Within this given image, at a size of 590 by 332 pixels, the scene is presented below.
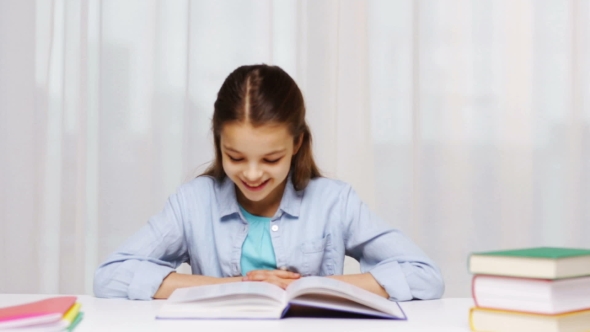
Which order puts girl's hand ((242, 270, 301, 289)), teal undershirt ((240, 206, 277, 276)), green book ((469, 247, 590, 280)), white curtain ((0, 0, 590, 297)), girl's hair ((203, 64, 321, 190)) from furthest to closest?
white curtain ((0, 0, 590, 297)) < teal undershirt ((240, 206, 277, 276)) < girl's hair ((203, 64, 321, 190)) < girl's hand ((242, 270, 301, 289)) < green book ((469, 247, 590, 280))

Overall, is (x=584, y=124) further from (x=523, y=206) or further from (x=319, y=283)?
(x=319, y=283)

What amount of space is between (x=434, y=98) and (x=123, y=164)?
1.04 meters

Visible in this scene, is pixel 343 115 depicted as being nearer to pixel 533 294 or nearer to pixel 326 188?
pixel 326 188

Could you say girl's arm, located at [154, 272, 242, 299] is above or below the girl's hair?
below

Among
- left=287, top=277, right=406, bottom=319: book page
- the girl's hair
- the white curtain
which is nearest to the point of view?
left=287, top=277, right=406, bottom=319: book page

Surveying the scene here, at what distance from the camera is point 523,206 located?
2.46 metres

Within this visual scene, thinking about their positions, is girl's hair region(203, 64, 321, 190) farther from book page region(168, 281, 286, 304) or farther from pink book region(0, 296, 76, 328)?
pink book region(0, 296, 76, 328)

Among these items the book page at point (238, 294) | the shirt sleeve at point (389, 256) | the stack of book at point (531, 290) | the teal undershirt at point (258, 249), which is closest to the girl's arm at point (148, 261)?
the teal undershirt at point (258, 249)

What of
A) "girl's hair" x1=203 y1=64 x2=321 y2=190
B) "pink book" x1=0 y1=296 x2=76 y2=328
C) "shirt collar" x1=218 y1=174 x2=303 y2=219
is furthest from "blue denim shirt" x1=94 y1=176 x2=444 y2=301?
"pink book" x1=0 y1=296 x2=76 y2=328

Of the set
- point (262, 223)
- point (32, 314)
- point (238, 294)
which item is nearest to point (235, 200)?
point (262, 223)

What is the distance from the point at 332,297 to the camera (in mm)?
1084

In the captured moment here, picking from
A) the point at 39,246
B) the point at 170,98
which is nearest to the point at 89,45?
the point at 170,98

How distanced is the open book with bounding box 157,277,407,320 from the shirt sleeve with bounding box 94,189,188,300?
0.90 ft

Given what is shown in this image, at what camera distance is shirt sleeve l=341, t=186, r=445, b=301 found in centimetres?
133
